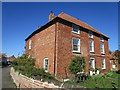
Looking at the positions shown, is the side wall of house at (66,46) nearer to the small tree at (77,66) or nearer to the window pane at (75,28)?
the window pane at (75,28)

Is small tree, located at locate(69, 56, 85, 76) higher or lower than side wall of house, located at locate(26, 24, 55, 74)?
lower

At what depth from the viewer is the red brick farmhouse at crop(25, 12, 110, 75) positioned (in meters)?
12.6

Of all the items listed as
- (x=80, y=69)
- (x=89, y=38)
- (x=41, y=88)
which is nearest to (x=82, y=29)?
(x=89, y=38)

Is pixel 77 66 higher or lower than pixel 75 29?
lower

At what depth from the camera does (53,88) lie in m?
3.77

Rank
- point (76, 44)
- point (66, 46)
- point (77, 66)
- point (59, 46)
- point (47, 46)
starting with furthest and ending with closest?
point (76, 44) < point (47, 46) < point (66, 46) < point (59, 46) < point (77, 66)

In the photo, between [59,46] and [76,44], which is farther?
[76,44]

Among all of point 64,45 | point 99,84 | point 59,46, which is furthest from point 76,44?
point 99,84

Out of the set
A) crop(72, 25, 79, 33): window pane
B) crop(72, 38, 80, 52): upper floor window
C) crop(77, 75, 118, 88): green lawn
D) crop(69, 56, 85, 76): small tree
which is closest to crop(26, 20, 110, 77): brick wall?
crop(72, 38, 80, 52): upper floor window

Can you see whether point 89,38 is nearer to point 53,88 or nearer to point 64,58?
point 64,58

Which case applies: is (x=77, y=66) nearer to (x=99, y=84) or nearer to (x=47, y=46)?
(x=99, y=84)

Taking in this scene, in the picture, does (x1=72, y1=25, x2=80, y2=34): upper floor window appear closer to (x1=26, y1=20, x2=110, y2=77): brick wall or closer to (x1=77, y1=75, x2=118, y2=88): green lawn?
(x1=26, y1=20, x2=110, y2=77): brick wall

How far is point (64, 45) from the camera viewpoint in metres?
13.3

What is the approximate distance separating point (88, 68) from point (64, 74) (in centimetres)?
560
